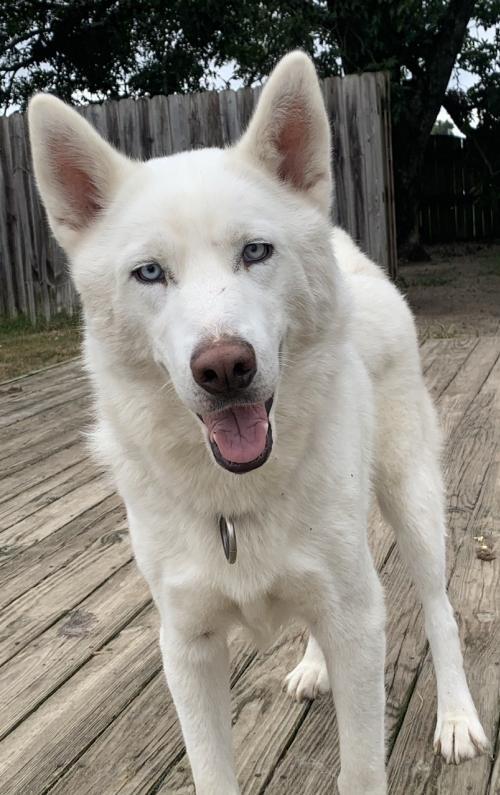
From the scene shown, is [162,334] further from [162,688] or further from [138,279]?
[162,688]

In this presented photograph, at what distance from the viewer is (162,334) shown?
5.63 ft

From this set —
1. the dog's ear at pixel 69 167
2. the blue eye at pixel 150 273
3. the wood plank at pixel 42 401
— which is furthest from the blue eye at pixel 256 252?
the wood plank at pixel 42 401

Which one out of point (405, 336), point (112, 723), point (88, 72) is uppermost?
point (88, 72)

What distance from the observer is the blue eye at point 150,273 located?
1749 mm

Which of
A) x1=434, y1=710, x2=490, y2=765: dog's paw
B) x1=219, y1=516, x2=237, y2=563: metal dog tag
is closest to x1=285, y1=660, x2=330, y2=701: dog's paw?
x1=434, y1=710, x2=490, y2=765: dog's paw

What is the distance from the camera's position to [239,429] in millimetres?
1688

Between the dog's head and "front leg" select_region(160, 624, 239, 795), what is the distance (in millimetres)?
476

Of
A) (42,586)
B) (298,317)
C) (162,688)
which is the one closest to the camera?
(298,317)

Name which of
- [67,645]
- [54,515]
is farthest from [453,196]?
[67,645]

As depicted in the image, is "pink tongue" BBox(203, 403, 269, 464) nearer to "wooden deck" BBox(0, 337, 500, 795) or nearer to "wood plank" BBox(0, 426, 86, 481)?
"wooden deck" BBox(0, 337, 500, 795)

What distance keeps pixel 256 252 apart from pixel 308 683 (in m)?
1.32

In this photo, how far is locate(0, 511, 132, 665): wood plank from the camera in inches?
110

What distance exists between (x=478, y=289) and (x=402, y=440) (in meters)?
8.81

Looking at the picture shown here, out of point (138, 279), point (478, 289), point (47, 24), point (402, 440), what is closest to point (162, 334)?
point (138, 279)
